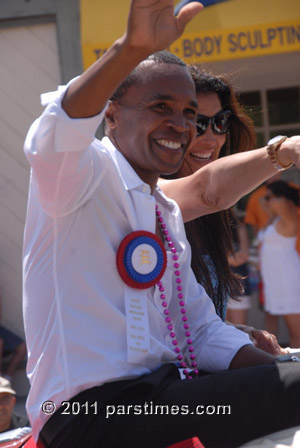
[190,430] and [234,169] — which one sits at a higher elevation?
[234,169]

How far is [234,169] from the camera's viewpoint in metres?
2.55

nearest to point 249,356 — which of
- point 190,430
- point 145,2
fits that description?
point 190,430

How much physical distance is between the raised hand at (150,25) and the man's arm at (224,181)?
534mm

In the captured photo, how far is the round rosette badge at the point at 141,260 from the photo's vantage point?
2016 millimetres

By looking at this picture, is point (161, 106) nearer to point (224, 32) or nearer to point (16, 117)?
point (224, 32)

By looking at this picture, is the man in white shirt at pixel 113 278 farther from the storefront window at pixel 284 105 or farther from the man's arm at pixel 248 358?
the storefront window at pixel 284 105

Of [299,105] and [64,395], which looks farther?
[299,105]

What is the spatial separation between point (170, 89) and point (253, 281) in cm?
567

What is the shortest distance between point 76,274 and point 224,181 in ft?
2.70

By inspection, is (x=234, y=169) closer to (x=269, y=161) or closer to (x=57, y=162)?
(x=269, y=161)

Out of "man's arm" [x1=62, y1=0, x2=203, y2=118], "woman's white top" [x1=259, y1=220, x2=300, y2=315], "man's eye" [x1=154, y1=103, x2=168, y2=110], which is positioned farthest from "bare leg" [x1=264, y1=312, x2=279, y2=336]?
"man's arm" [x1=62, y1=0, x2=203, y2=118]

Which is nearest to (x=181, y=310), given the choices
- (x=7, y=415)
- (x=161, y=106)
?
(x=161, y=106)

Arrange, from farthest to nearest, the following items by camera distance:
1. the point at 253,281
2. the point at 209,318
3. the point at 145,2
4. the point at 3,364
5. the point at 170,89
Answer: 1. the point at 253,281
2. the point at 3,364
3. the point at 209,318
4. the point at 170,89
5. the point at 145,2

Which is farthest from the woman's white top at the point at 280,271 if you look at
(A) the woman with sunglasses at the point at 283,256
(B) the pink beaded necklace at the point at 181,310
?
(B) the pink beaded necklace at the point at 181,310
